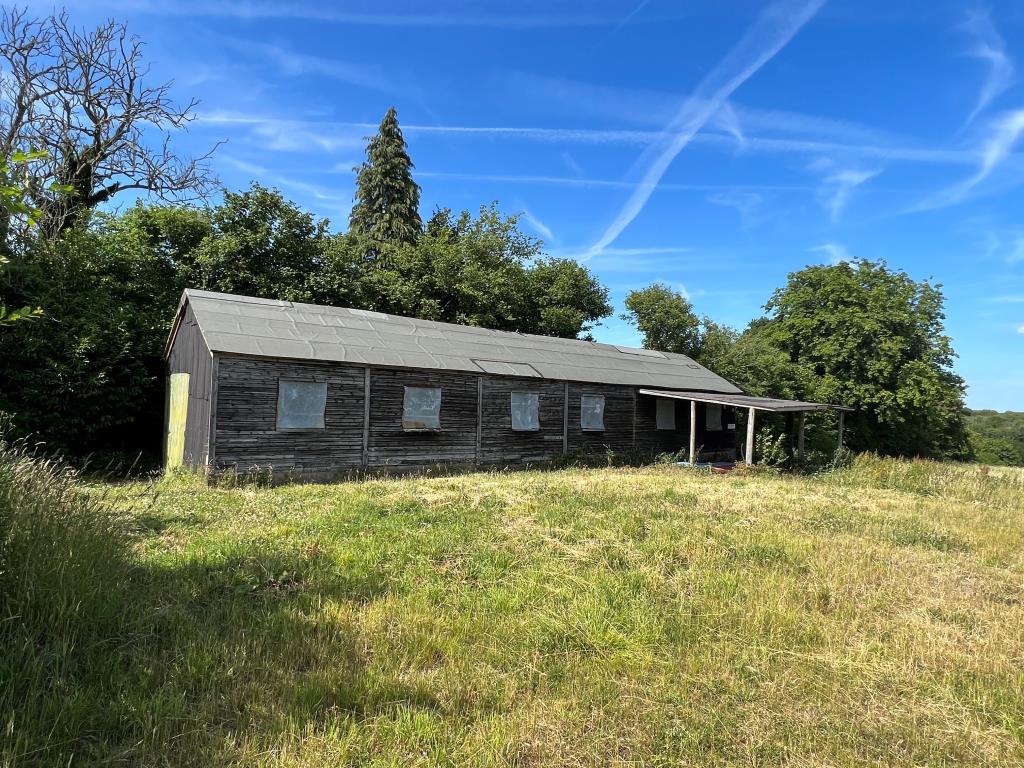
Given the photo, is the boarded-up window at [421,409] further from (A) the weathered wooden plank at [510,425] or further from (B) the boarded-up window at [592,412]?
(B) the boarded-up window at [592,412]

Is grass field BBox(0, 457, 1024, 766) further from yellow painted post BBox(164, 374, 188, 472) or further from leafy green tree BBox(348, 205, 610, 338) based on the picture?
leafy green tree BBox(348, 205, 610, 338)

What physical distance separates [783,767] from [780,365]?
3363cm

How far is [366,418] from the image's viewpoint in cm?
1436

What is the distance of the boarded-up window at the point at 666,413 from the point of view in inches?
847

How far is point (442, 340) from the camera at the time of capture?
17.9 m

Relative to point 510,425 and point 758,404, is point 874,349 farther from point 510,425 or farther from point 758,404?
point 510,425

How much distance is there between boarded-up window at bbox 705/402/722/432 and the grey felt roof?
0.81 meters

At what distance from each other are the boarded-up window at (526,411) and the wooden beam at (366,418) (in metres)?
4.77

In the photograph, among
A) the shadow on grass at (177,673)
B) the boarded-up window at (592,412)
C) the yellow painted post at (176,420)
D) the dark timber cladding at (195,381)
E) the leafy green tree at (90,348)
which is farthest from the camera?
the boarded-up window at (592,412)

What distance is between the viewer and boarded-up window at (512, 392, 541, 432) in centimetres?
1750

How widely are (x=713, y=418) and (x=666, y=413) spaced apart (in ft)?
8.59

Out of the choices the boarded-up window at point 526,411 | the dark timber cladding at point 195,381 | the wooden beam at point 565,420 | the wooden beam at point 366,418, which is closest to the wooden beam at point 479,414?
the boarded-up window at point 526,411

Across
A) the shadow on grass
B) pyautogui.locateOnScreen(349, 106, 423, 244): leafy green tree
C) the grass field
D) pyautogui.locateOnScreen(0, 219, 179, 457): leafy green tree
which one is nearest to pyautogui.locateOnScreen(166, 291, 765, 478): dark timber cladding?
pyautogui.locateOnScreen(0, 219, 179, 457): leafy green tree

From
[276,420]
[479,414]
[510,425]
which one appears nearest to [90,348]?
[276,420]
